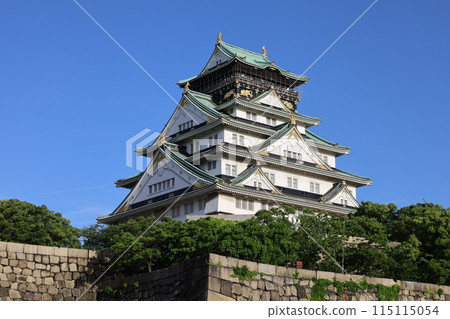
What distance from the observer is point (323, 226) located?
35.2 metres

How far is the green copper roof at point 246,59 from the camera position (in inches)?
2488

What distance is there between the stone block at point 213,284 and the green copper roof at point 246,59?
129 feet

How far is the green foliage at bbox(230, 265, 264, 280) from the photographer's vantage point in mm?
25538

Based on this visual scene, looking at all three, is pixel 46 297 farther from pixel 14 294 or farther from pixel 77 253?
pixel 77 253

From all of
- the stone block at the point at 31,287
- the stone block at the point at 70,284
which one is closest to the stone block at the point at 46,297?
the stone block at the point at 31,287

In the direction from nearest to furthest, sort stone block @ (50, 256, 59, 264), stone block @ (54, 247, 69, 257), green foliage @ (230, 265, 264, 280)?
1. green foliage @ (230, 265, 264, 280)
2. stone block @ (50, 256, 59, 264)
3. stone block @ (54, 247, 69, 257)

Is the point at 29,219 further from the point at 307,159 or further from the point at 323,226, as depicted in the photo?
the point at 307,159

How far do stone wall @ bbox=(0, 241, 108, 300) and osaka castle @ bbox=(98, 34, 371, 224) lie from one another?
1606 centimetres

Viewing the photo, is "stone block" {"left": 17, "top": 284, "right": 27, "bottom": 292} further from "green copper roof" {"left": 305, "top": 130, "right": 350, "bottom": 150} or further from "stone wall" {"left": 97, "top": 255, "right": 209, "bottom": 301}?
"green copper roof" {"left": 305, "top": 130, "right": 350, "bottom": 150}

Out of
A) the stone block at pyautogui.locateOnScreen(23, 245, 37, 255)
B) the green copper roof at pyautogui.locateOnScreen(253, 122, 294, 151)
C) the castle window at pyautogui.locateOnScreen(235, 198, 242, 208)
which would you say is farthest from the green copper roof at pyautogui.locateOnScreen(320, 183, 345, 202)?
the stone block at pyautogui.locateOnScreen(23, 245, 37, 255)

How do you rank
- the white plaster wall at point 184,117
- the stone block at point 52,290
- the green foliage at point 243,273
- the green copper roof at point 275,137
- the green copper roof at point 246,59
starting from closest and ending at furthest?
1. the green foliage at point 243,273
2. the stone block at point 52,290
3. the green copper roof at point 275,137
4. the white plaster wall at point 184,117
5. the green copper roof at point 246,59

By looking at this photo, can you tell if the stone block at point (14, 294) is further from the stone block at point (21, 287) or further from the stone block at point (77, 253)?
the stone block at point (77, 253)

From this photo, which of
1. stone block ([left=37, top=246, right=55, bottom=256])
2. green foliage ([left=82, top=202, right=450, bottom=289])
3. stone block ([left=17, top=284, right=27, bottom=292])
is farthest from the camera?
stone block ([left=37, top=246, right=55, bottom=256])
